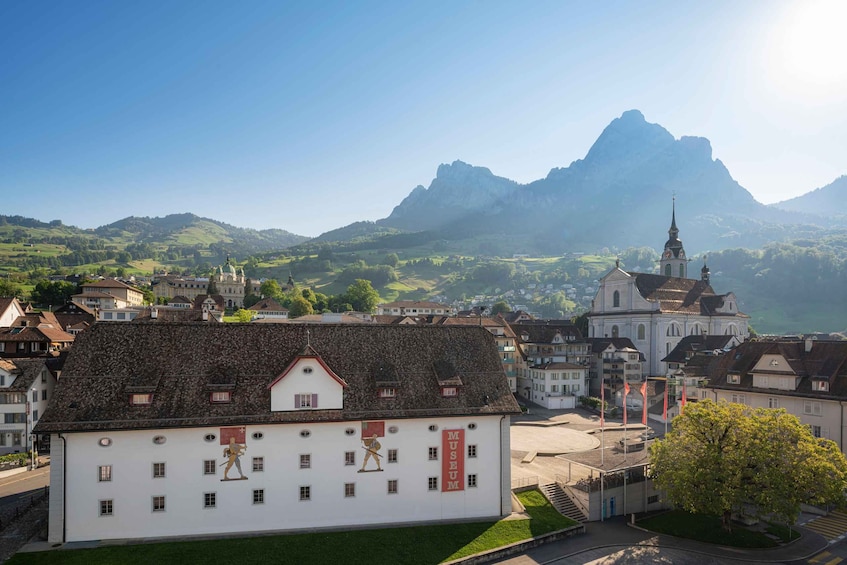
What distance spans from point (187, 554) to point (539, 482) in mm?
26155

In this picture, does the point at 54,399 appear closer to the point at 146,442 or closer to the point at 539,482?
the point at 146,442

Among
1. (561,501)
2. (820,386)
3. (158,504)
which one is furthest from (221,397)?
(820,386)

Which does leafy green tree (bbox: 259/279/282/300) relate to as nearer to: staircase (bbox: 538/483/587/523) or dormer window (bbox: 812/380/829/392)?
staircase (bbox: 538/483/587/523)

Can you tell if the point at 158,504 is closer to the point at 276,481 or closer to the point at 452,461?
the point at 276,481

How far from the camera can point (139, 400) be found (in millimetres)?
31375

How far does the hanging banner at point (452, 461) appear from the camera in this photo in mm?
34812

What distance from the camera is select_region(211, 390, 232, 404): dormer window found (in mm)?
32219

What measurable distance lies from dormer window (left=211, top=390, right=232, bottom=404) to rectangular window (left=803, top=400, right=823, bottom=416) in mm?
47269

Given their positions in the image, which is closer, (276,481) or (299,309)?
(276,481)

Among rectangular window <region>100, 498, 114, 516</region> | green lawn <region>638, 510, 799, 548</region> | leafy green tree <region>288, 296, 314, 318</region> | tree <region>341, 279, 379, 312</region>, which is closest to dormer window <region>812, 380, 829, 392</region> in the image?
green lawn <region>638, 510, 799, 548</region>

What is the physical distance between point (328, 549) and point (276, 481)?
5122mm

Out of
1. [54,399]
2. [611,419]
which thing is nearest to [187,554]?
[54,399]

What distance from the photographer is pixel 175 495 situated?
3108 centimetres

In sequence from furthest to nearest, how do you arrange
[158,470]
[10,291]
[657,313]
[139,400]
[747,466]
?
[10,291], [657,313], [747,466], [139,400], [158,470]
